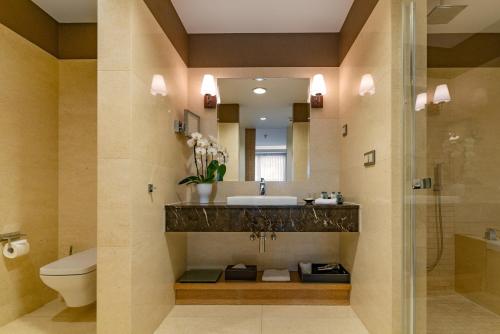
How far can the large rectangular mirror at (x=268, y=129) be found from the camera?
334cm

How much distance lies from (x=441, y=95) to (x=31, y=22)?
3124 mm

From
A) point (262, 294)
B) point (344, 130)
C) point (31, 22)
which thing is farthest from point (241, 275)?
point (31, 22)

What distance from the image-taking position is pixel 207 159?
3.33 meters

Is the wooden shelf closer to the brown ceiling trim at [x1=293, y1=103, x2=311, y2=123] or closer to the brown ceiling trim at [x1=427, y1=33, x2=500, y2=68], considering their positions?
the brown ceiling trim at [x1=293, y1=103, x2=311, y2=123]

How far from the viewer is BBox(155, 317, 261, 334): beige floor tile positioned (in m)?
2.41

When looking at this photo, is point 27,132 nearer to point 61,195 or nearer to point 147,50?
point 61,195

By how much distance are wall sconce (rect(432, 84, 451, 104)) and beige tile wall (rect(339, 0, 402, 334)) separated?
1.01 ft

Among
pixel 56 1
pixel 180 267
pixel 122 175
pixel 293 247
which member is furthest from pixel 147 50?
pixel 293 247

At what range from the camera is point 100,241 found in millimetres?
1946

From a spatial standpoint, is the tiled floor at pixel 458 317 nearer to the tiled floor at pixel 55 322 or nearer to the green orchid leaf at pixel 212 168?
the green orchid leaf at pixel 212 168

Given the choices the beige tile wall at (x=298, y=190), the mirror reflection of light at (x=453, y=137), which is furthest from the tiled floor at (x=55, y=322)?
the mirror reflection of light at (x=453, y=137)

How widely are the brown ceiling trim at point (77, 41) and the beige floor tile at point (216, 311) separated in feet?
8.13

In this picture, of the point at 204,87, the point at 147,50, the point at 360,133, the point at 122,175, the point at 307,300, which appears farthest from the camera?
the point at 204,87

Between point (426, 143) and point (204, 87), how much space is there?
7.19 feet
